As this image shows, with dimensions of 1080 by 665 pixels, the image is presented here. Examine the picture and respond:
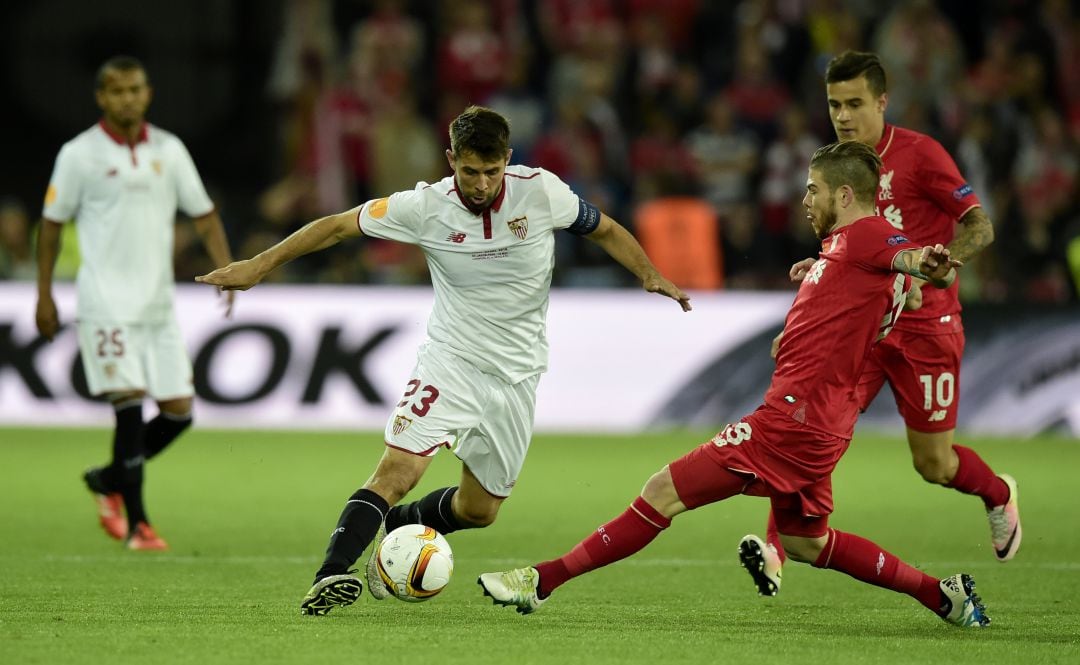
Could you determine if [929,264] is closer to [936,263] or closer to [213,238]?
[936,263]

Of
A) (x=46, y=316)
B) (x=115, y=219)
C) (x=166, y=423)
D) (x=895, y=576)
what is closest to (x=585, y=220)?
(x=895, y=576)

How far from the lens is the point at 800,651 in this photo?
236 inches

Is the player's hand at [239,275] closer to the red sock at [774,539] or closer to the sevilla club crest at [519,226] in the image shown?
the sevilla club crest at [519,226]

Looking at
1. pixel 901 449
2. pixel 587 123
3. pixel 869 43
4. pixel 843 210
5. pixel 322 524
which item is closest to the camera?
pixel 843 210

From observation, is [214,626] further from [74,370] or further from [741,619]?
[74,370]

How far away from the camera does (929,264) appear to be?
19.2ft

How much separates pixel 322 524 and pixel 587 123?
25.5 ft

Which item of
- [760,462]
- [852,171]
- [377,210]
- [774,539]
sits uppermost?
[852,171]

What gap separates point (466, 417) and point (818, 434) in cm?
141

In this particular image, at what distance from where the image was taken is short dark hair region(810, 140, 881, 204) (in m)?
6.39

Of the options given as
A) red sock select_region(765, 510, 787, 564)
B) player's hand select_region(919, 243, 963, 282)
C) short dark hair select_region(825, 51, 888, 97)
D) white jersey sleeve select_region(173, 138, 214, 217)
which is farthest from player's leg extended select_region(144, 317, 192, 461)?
player's hand select_region(919, 243, 963, 282)

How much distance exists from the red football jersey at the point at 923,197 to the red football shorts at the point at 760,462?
61.3 inches

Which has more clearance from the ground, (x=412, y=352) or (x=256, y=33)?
(x=256, y=33)

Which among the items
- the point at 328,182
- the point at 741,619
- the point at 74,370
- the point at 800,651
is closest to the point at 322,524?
the point at 741,619
